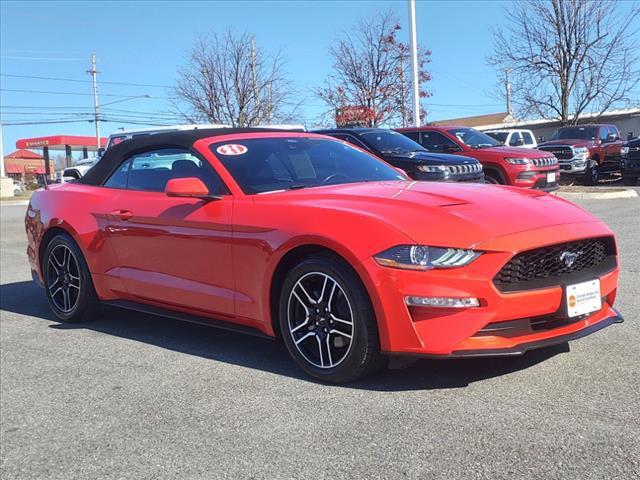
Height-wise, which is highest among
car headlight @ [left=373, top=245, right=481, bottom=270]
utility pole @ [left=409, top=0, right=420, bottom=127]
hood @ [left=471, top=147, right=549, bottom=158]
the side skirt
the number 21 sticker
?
utility pole @ [left=409, top=0, right=420, bottom=127]

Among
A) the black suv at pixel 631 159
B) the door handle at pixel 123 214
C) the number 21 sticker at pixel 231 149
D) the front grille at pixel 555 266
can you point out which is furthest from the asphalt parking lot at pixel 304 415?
the black suv at pixel 631 159

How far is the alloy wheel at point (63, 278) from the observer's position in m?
5.60

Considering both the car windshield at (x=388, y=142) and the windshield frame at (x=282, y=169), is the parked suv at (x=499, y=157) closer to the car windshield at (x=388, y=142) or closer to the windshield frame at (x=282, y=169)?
the car windshield at (x=388, y=142)

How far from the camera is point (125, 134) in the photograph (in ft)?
52.1

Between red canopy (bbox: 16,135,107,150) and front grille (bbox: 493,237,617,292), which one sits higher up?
red canopy (bbox: 16,135,107,150)

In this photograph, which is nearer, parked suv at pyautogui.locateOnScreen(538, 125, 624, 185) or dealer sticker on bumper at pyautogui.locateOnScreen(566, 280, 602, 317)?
dealer sticker on bumper at pyautogui.locateOnScreen(566, 280, 602, 317)

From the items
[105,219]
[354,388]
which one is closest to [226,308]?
[354,388]

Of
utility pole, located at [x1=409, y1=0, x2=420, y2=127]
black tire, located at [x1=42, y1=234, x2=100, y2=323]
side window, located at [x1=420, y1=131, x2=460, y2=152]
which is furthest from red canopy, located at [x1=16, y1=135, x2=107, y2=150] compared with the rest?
black tire, located at [x1=42, y1=234, x2=100, y2=323]

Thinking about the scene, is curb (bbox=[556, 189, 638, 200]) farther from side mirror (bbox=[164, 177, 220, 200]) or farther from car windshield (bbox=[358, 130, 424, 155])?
side mirror (bbox=[164, 177, 220, 200])

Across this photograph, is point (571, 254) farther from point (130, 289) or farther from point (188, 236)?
point (130, 289)

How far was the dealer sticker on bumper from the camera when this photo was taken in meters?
3.47

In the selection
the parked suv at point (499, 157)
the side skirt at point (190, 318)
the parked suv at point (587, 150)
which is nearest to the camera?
the side skirt at point (190, 318)

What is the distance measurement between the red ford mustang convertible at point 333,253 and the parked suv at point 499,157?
8.09m

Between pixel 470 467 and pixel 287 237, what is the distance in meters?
1.70
